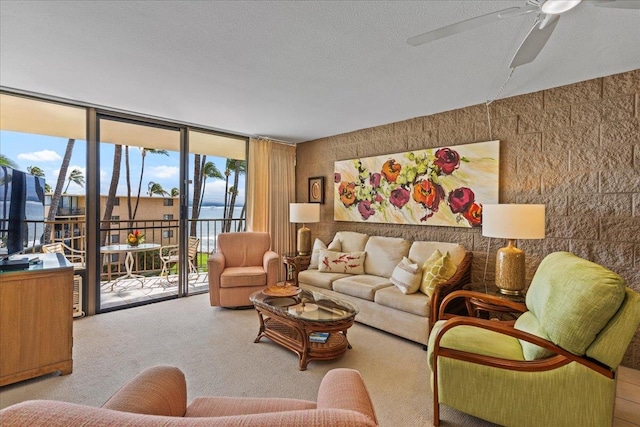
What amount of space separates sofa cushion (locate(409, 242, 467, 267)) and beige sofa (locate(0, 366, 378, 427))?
2487mm

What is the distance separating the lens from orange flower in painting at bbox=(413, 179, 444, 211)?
3.62 meters

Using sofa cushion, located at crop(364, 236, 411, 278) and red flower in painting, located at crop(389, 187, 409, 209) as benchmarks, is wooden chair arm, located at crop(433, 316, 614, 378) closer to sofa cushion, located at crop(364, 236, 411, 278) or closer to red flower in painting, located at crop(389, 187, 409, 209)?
sofa cushion, located at crop(364, 236, 411, 278)

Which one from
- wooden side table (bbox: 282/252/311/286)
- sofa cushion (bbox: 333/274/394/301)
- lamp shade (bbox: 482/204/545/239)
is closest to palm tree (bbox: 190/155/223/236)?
wooden side table (bbox: 282/252/311/286)

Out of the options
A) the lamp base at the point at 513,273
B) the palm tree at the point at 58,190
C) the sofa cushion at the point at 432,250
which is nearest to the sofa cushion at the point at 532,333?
the lamp base at the point at 513,273

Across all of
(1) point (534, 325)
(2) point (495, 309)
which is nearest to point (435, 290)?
(2) point (495, 309)

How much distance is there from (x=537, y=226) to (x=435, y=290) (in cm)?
96

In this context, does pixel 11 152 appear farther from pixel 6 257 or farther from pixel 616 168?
pixel 616 168

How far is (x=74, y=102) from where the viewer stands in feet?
11.0

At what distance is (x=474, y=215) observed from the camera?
3.33 meters

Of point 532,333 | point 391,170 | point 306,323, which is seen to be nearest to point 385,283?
point 306,323

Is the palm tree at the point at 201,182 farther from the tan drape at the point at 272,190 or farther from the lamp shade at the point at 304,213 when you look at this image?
the lamp shade at the point at 304,213

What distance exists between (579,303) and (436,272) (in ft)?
4.82

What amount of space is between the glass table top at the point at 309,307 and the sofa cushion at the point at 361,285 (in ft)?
1.63

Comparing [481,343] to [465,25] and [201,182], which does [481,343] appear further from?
[201,182]
